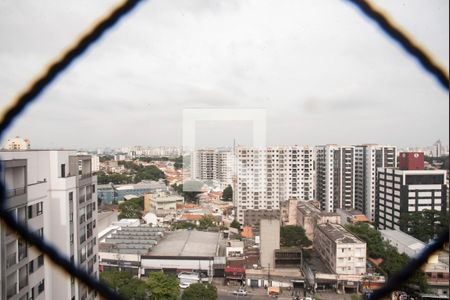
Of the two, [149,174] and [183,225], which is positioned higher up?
[149,174]

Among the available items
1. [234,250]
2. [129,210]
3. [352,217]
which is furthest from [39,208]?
[129,210]

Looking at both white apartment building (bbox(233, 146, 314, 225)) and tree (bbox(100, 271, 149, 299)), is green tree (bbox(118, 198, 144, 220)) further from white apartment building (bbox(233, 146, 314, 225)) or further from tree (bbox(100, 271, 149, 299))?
tree (bbox(100, 271, 149, 299))

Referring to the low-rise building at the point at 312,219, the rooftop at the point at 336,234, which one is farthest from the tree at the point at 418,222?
the low-rise building at the point at 312,219

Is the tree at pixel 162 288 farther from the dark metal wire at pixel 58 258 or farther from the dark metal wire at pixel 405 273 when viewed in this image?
the dark metal wire at pixel 405 273

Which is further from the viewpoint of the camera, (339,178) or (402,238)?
(339,178)

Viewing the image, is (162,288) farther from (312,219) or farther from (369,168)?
(369,168)

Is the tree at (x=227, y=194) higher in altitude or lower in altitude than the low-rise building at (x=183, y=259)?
higher

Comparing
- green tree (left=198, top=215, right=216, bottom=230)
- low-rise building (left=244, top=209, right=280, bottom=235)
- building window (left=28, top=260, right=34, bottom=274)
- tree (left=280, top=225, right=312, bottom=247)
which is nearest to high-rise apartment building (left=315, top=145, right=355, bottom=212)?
low-rise building (left=244, top=209, right=280, bottom=235)
